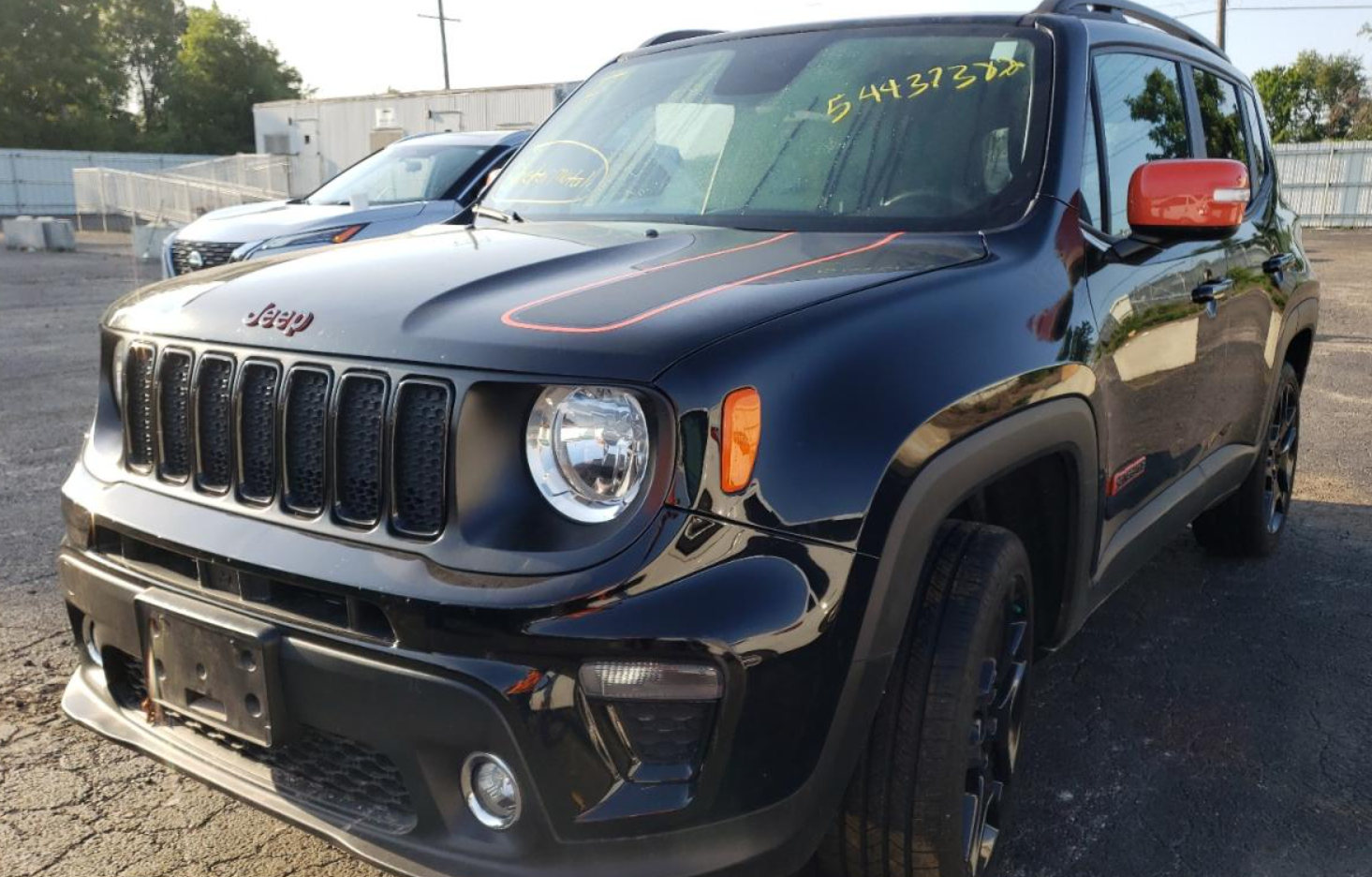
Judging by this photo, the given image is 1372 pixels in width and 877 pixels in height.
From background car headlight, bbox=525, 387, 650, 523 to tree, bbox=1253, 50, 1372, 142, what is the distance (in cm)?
4416

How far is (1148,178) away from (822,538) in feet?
4.73

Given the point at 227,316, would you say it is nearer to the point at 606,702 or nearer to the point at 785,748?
the point at 606,702

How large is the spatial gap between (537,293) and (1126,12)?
93.3 inches

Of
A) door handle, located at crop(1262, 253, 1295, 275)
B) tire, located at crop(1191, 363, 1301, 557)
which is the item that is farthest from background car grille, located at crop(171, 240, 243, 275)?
door handle, located at crop(1262, 253, 1295, 275)

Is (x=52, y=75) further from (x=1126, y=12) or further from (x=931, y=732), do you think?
(x=931, y=732)

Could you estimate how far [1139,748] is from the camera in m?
3.14

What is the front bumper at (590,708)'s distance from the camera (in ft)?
5.70

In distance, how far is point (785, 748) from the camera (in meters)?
1.82

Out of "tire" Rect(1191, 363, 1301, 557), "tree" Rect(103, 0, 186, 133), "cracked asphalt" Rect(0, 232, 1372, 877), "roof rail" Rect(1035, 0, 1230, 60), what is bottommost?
"cracked asphalt" Rect(0, 232, 1372, 877)

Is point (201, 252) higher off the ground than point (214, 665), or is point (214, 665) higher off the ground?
point (201, 252)

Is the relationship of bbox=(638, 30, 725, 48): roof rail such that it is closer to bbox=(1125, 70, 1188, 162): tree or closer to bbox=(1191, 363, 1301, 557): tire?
bbox=(1125, 70, 1188, 162): tree

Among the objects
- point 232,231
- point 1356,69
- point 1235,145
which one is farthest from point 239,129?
point 1235,145

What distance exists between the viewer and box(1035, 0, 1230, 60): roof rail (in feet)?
10.2

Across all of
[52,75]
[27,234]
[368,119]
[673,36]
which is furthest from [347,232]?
[52,75]
